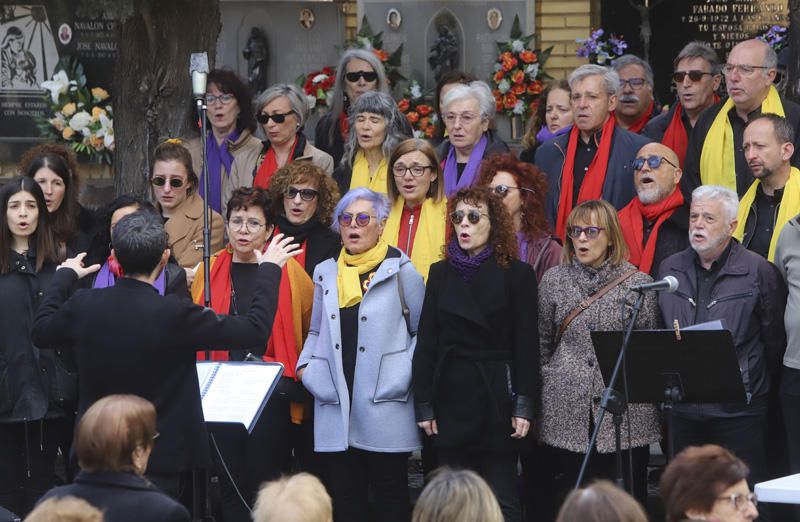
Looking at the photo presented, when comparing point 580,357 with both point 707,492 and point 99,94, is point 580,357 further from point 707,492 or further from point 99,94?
point 99,94

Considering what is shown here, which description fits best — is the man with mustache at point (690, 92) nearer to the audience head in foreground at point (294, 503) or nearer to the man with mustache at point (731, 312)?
the man with mustache at point (731, 312)

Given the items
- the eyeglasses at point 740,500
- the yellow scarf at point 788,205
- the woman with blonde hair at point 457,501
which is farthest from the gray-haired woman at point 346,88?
the eyeglasses at point 740,500

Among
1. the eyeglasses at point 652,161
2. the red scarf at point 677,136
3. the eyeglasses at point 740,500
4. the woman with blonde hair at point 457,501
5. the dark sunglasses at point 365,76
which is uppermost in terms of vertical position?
the dark sunglasses at point 365,76

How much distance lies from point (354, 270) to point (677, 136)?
263cm

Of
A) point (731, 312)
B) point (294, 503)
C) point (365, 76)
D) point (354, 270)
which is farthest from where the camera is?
point (365, 76)

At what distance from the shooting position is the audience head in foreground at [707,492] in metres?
4.73

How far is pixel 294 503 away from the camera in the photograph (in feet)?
14.8

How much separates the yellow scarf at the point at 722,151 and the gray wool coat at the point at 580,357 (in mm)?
1309

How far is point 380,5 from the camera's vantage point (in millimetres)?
13203

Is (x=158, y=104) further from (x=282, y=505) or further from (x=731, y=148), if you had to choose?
(x=282, y=505)

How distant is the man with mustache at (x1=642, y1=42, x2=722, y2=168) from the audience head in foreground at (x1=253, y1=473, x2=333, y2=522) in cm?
482

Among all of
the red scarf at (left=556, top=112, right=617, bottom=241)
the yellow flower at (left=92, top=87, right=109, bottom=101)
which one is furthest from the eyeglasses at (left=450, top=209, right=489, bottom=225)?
the yellow flower at (left=92, top=87, right=109, bottom=101)

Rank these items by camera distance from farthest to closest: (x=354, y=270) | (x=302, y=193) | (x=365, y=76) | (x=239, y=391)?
1. (x=365, y=76)
2. (x=302, y=193)
3. (x=354, y=270)
4. (x=239, y=391)

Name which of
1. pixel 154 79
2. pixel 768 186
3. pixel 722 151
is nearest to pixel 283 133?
pixel 154 79
